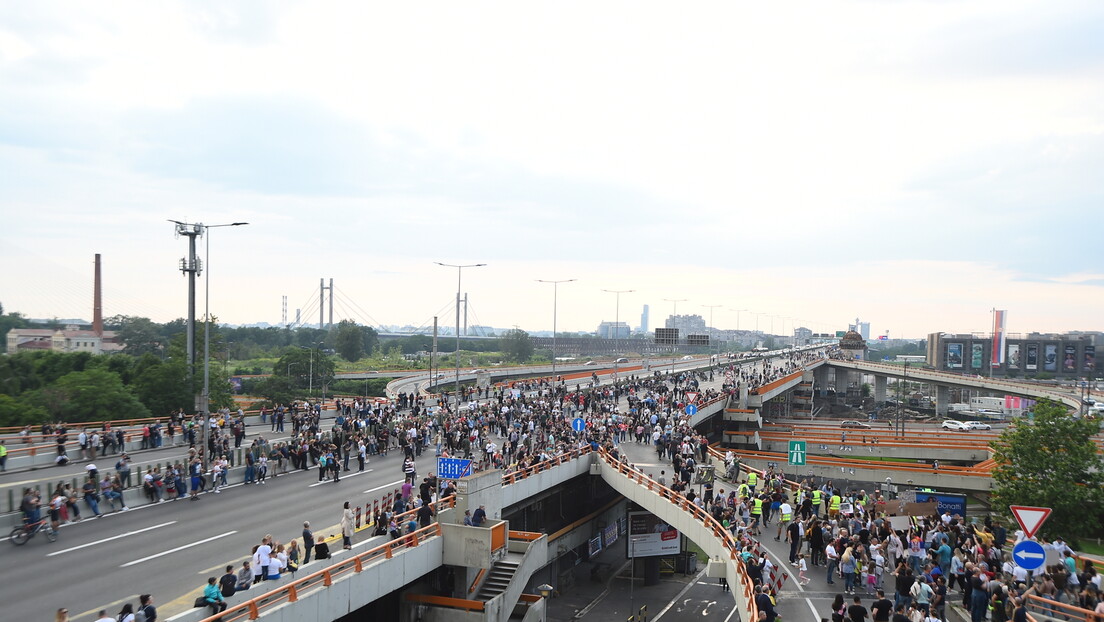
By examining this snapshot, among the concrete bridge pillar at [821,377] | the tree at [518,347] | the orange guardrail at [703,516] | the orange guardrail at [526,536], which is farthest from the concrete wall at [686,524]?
the tree at [518,347]

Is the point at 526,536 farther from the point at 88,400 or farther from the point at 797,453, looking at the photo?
the point at 88,400

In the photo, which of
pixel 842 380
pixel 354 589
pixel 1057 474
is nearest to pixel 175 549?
pixel 354 589

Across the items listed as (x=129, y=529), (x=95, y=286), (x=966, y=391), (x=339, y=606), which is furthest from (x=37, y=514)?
(x=966, y=391)

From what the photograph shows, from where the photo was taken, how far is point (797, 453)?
32.7 meters

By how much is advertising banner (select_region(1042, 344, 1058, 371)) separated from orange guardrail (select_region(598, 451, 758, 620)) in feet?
549

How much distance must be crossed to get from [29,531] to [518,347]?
151 metres

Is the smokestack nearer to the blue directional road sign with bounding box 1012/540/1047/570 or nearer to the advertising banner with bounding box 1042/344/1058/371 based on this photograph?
the blue directional road sign with bounding box 1012/540/1047/570

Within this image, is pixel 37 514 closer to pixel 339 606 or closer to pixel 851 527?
pixel 339 606

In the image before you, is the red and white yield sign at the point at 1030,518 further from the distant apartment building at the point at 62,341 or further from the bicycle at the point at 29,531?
the distant apartment building at the point at 62,341

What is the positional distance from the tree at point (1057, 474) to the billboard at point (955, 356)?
160546mm

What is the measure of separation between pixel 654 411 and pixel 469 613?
82.3 feet

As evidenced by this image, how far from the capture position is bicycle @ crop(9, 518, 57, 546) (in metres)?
20.7

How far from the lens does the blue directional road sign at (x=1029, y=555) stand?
1248 centimetres

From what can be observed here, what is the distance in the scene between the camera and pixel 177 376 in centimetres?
5194
